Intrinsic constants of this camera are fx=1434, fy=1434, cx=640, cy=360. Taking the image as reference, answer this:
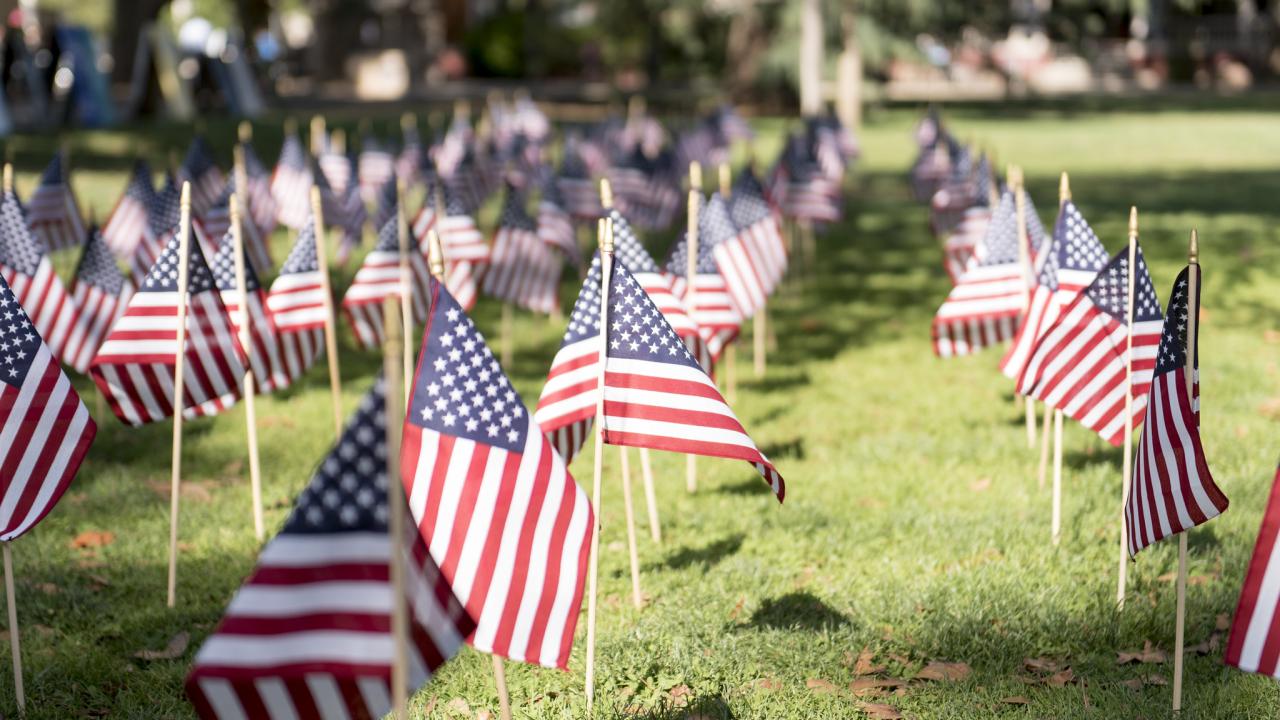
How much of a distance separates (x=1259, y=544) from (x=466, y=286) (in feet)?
20.7

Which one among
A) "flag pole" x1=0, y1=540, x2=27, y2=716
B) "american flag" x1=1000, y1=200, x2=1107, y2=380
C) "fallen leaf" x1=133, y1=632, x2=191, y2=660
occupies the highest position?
"american flag" x1=1000, y1=200, x2=1107, y2=380

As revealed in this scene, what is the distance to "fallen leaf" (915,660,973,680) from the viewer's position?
17.6ft

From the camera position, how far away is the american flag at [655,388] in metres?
4.98

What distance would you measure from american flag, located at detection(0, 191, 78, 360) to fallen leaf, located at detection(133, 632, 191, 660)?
2.46 m

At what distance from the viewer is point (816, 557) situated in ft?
21.8

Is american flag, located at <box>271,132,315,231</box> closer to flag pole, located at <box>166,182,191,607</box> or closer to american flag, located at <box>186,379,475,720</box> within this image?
flag pole, located at <box>166,182,191,607</box>

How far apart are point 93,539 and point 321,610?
13.5 feet

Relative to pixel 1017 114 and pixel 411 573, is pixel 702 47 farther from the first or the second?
pixel 411 573

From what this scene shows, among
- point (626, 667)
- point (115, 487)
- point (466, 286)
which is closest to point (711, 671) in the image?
point (626, 667)

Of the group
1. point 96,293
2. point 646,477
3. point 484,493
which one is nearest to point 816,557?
point 646,477

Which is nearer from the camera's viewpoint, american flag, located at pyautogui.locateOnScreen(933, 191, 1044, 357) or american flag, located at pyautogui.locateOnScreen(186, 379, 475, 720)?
american flag, located at pyautogui.locateOnScreen(186, 379, 475, 720)

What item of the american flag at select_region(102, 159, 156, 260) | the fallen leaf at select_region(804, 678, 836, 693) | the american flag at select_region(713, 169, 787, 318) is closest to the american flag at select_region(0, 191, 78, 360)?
the american flag at select_region(102, 159, 156, 260)

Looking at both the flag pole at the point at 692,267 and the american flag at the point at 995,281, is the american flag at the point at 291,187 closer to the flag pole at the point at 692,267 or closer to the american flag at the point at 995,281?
the flag pole at the point at 692,267

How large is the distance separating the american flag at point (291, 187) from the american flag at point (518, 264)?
3.67 meters
